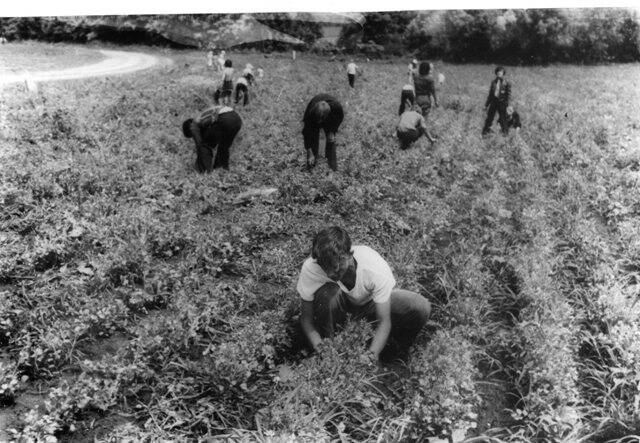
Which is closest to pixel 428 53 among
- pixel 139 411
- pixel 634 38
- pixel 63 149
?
pixel 634 38

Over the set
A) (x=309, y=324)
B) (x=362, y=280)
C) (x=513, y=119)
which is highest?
(x=513, y=119)

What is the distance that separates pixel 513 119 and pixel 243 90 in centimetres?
217

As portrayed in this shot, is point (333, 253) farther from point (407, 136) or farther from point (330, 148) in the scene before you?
point (407, 136)

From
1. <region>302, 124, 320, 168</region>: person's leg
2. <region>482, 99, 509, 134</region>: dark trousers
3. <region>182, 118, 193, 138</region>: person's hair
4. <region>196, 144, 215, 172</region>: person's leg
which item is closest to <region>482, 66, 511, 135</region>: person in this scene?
<region>482, 99, 509, 134</region>: dark trousers

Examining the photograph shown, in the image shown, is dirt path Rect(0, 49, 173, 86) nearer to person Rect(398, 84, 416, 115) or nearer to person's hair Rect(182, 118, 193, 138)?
person's hair Rect(182, 118, 193, 138)

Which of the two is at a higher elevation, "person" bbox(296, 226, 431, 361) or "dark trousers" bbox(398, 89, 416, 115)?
"dark trousers" bbox(398, 89, 416, 115)

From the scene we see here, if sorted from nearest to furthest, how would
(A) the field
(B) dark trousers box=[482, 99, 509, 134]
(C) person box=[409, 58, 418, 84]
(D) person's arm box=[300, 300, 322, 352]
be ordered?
(A) the field → (D) person's arm box=[300, 300, 322, 352] → (C) person box=[409, 58, 418, 84] → (B) dark trousers box=[482, 99, 509, 134]

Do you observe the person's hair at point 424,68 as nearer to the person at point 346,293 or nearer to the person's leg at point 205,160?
the person at point 346,293

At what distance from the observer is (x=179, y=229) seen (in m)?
3.61

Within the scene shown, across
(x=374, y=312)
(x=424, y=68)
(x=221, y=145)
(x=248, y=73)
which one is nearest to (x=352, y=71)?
(x=424, y=68)

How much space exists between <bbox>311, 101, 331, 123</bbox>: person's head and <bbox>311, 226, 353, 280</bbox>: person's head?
107 centimetres

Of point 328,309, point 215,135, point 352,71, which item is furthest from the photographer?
point 352,71

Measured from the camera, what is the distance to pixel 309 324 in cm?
306

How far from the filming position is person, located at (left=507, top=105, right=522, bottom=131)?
13.4ft
